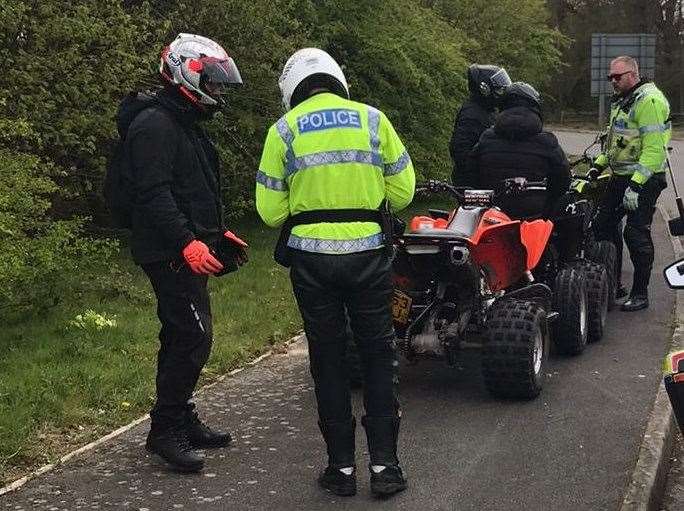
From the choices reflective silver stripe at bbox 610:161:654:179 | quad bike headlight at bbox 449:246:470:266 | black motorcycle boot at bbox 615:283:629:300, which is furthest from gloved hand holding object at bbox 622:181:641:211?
quad bike headlight at bbox 449:246:470:266

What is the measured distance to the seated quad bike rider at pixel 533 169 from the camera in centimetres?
633

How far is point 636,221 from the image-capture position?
7945 millimetres

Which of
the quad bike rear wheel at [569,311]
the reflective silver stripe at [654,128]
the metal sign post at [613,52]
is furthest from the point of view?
the metal sign post at [613,52]

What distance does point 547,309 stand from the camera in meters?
6.18

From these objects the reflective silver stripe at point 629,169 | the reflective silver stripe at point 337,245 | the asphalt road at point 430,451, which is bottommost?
the asphalt road at point 430,451

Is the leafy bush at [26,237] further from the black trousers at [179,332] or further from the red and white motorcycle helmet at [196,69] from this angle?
the red and white motorcycle helmet at [196,69]

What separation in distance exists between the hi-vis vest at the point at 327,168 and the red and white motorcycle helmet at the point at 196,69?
1.79ft

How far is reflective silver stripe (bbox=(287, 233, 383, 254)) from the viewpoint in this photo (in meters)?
4.07

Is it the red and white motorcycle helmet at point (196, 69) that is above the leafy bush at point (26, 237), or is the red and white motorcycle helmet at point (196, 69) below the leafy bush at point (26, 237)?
above

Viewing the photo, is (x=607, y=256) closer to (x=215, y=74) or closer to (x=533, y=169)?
(x=533, y=169)

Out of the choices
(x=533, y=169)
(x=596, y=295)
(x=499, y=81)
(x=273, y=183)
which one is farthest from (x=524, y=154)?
(x=273, y=183)

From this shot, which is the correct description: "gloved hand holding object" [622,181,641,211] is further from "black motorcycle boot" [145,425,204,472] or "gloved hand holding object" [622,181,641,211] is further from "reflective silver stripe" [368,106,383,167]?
"black motorcycle boot" [145,425,204,472]

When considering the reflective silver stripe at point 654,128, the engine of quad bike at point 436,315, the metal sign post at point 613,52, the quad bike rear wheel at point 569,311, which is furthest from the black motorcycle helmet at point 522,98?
the metal sign post at point 613,52

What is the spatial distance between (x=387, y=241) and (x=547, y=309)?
2316 mm
